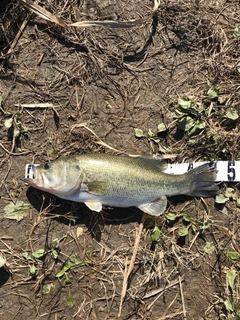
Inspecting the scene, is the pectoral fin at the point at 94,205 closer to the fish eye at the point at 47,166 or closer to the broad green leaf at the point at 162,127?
the fish eye at the point at 47,166

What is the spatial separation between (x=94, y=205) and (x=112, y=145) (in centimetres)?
85

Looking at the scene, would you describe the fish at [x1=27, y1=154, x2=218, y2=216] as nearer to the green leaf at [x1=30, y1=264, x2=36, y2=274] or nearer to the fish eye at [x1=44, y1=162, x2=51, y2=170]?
the fish eye at [x1=44, y1=162, x2=51, y2=170]

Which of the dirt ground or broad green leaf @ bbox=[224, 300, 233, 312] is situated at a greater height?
the dirt ground

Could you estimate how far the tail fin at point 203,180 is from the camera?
500 centimetres

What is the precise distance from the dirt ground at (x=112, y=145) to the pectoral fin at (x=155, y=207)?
23cm

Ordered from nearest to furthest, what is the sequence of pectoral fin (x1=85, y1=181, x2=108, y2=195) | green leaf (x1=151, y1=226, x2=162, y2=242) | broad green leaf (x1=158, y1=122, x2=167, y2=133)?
pectoral fin (x1=85, y1=181, x2=108, y2=195) → green leaf (x1=151, y1=226, x2=162, y2=242) → broad green leaf (x1=158, y1=122, x2=167, y2=133)

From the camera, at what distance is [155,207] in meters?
5.04

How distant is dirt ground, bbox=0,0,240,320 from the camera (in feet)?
17.1

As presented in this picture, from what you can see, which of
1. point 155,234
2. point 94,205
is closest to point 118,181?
point 94,205

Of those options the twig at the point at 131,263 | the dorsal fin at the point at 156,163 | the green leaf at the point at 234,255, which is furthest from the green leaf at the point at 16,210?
the green leaf at the point at 234,255

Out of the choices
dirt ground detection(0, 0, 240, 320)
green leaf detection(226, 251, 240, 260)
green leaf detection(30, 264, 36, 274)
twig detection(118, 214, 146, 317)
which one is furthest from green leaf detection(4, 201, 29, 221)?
green leaf detection(226, 251, 240, 260)

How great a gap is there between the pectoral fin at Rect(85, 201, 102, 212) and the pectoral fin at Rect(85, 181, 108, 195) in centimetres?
16

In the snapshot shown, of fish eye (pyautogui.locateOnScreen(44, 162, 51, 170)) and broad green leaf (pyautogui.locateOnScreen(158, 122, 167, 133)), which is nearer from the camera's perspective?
fish eye (pyautogui.locateOnScreen(44, 162, 51, 170))

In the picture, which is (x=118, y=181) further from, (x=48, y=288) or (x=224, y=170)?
(x=48, y=288)
